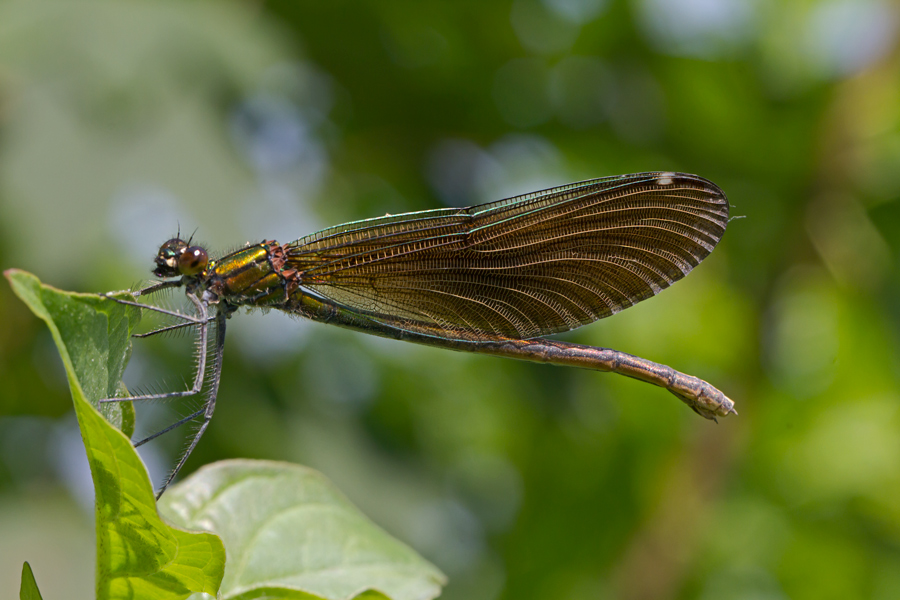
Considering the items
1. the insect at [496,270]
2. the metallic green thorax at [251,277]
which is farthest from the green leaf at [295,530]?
the metallic green thorax at [251,277]

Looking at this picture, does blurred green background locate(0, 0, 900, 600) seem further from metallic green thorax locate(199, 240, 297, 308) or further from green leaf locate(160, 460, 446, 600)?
green leaf locate(160, 460, 446, 600)

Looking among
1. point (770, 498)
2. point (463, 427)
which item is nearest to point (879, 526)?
point (770, 498)

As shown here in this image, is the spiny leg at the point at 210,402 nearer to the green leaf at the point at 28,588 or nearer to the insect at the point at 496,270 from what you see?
the insect at the point at 496,270

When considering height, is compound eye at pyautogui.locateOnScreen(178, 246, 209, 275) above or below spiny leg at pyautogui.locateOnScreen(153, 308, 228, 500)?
above

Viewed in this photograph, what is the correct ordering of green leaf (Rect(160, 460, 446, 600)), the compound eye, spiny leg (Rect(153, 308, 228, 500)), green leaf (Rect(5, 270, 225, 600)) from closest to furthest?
green leaf (Rect(5, 270, 225, 600)) < green leaf (Rect(160, 460, 446, 600)) < spiny leg (Rect(153, 308, 228, 500)) < the compound eye

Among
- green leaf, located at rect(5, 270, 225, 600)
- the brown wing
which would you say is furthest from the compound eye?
green leaf, located at rect(5, 270, 225, 600)
